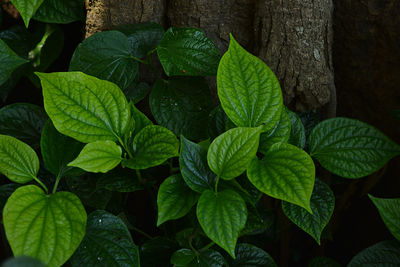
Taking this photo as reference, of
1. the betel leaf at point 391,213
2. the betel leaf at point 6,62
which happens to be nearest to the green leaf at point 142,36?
the betel leaf at point 6,62

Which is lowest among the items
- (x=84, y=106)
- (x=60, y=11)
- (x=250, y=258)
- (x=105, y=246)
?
(x=250, y=258)

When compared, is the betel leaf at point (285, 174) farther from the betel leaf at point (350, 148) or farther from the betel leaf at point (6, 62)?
the betel leaf at point (6, 62)

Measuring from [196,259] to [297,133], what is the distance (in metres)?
0.40

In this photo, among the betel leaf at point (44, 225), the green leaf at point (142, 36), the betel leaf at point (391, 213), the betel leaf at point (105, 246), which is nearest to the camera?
the betel leaf at point (44, 225)

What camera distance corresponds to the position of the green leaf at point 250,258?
1.07m

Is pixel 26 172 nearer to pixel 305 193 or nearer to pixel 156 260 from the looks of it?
pixel 156 260

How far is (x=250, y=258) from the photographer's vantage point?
108 cm

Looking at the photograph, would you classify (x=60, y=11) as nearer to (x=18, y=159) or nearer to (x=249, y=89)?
(x=18, y=159)

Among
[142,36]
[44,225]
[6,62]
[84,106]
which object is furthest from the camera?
[142,36]

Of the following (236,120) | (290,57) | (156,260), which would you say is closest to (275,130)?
(236,120)

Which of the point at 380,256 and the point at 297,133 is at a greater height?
the point at 297,133

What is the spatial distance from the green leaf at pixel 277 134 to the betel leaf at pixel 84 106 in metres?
0.32

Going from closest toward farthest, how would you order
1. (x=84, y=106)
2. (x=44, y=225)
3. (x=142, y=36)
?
1. (x=44, y=225)
2. (x=84, y=106)
3. (x=142, y=36)

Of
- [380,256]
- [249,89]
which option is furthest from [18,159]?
[380,256]
